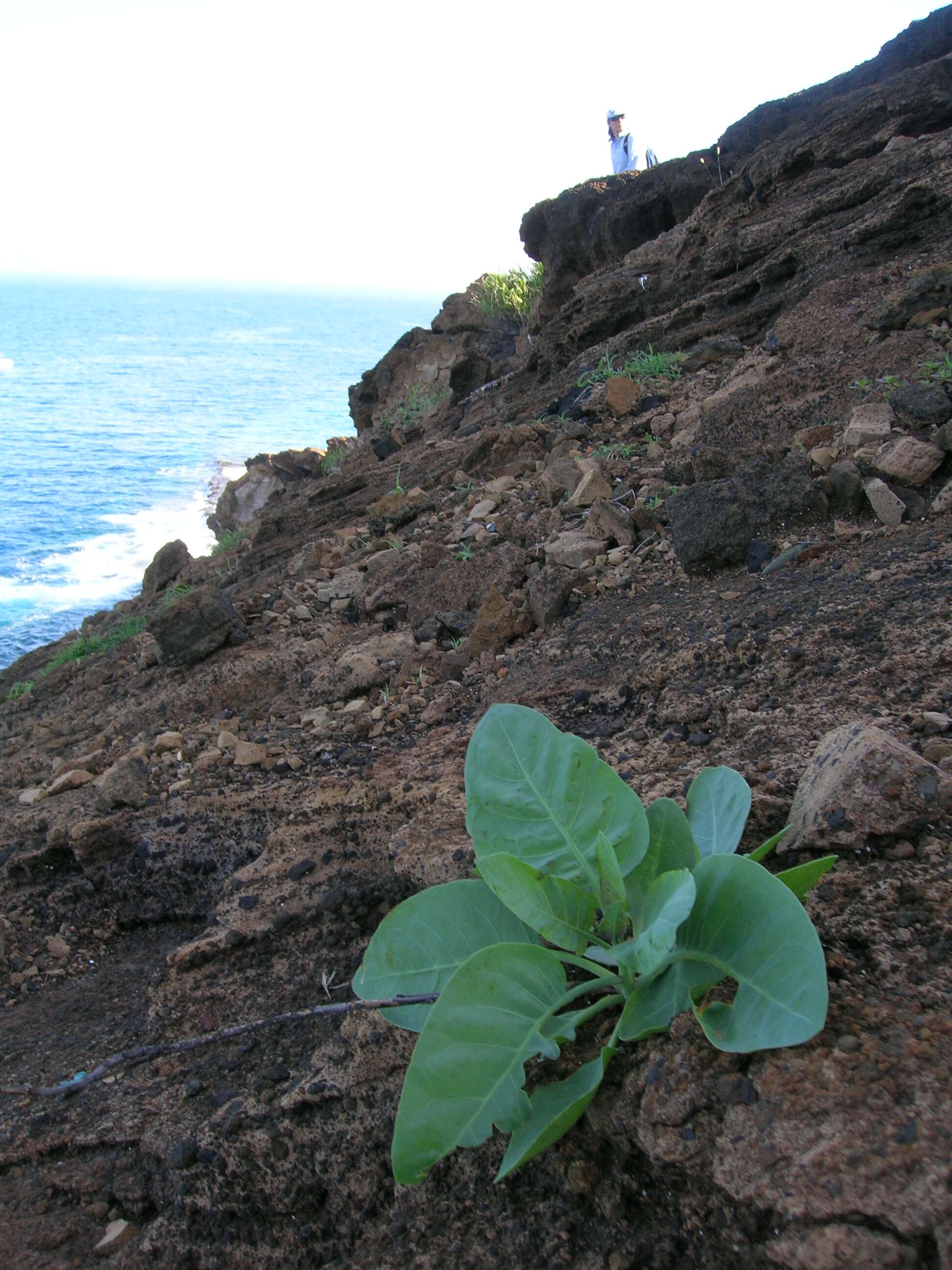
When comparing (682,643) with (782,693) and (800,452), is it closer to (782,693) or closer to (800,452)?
(782,693)

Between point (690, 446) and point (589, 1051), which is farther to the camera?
point (690, 446)

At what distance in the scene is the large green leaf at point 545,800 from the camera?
131 cm

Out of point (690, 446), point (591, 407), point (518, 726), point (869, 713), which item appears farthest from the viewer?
point (591, 407)

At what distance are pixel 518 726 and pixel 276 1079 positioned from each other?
0.82 m

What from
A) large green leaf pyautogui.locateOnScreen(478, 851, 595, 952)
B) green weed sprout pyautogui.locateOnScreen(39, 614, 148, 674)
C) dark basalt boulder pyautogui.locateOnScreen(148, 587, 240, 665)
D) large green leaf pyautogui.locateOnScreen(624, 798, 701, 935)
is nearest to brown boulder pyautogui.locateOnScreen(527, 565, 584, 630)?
dark basalt boulder pyautogui.locateOnScreen(148, 587, 240, 665)

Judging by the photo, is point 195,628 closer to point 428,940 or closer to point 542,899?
point 428,940

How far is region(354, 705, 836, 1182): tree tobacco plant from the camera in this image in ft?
3.43

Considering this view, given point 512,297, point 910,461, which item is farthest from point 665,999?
point 512,297

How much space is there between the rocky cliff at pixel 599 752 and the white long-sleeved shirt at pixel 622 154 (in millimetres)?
5684

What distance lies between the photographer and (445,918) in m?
1.31

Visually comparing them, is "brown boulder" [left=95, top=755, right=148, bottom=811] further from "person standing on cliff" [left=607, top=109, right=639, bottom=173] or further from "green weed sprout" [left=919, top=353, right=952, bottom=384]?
"person standing on cliff" [left=607, top=109, right=639, bottom=173]

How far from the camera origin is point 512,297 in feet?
37.3

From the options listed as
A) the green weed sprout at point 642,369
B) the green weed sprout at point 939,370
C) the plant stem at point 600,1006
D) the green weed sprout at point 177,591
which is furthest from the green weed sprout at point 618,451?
the green weed sprout at point 177,591

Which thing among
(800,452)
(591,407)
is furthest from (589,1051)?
(591,407)
